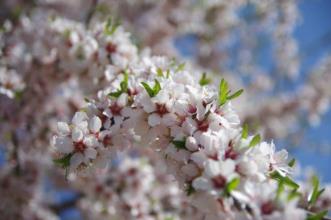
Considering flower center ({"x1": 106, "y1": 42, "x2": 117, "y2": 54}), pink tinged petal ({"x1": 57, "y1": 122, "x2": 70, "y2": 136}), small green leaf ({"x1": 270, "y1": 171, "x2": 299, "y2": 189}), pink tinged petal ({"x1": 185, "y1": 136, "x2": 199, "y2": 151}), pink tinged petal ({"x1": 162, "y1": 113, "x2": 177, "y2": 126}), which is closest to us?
small green leaf ({"x1": 270, "y1": 171, "x2": 299, "y2": 189})

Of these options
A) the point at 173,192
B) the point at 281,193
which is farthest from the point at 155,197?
the point at 281,193

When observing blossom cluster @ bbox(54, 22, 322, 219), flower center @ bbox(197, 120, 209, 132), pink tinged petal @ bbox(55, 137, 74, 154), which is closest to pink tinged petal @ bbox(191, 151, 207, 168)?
blossom cluster @ bbox(54, 22, 322, 219)

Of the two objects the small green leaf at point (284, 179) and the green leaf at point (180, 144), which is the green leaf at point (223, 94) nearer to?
the green leaf at point (180, 144)

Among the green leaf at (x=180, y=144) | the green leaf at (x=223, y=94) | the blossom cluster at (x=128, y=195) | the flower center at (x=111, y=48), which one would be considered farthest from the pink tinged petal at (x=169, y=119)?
the blossom cluster at (x=128, y=195)

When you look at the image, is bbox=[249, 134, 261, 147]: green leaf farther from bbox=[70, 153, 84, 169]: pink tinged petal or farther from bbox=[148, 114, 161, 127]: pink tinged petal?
bbox=[70, 153, 84, 169]: pink tinged petal

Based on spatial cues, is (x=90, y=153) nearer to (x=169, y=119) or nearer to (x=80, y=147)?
(x=80, y=147)

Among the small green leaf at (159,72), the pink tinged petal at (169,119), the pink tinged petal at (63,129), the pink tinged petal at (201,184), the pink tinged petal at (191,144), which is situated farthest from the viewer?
the small green leaf at (159,72)

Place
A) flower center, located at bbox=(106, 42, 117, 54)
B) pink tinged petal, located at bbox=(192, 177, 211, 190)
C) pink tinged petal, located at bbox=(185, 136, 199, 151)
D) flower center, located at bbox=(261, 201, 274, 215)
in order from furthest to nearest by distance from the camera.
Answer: flower center, located at bbox=(106, 42, 117, 54), pink tinged petal, located at bbox=(185, 136, 199, 151), pink tinged petal, located at bbox=(192, 177, 211, 190), flower center, located at bbox=(261, 201, 274, 215)

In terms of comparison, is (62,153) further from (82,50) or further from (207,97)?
(82,50)
